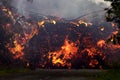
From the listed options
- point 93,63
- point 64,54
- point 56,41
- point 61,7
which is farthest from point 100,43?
point 61,7

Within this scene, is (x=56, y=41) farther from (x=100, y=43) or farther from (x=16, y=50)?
(x=100, y=43)

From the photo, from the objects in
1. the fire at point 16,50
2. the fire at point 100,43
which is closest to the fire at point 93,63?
the fire at point 100,43

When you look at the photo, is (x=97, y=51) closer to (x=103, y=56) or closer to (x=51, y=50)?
(x=103, y=56)

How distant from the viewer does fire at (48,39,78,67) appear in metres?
38.0

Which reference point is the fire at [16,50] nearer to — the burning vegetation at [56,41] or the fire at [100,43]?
the burning vegetation at [56,41]

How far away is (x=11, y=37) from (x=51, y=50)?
6358 mm

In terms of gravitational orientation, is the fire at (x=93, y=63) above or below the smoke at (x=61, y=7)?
below

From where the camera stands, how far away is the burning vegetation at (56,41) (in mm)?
38312

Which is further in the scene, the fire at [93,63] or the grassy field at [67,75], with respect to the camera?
the fire at [93,63]

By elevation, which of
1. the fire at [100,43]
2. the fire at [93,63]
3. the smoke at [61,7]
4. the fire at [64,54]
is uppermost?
the smoke at [61,7]

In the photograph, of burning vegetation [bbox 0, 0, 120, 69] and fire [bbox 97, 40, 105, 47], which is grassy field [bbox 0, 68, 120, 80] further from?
fire [bbox 97, 40, 105, 47]

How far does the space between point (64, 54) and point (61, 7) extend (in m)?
13.1

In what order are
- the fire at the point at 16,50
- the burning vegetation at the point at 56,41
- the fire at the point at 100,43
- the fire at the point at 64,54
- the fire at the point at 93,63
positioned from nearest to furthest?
the fire at the point at 93,63 < the fire at the point at 64,54 < the burning vegetation at the point at 56,41 < the fire at the point at 16,50 < the fire at the point at 100,43

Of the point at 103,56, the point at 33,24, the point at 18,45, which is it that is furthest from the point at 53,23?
the point at 103,56
